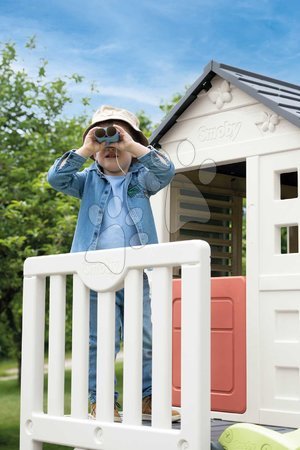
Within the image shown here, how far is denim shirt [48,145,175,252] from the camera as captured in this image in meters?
3.21

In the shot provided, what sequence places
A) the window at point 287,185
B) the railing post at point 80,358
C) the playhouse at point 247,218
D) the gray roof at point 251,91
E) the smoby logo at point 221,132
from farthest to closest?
the window at point 287,185
the smoby logo at point 221,132
the gray roof at point 251,91
the playhouse at point 247,218
the railing post at point 80,358

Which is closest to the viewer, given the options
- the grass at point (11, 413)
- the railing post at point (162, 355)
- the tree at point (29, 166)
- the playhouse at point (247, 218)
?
the railing post at point (162, 355)

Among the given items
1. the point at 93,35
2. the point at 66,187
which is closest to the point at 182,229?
the point at 66,187

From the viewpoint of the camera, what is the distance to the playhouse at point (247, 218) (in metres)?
3.49

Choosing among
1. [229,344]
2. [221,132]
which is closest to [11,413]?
[229,344]

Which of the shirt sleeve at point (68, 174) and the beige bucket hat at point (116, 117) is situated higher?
the beige bucket hat at point (116, 117)

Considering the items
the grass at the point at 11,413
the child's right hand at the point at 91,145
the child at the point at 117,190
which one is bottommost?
the grass at the point at 11,413

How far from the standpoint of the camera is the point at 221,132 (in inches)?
152

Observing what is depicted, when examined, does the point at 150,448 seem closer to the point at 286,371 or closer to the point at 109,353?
the point at 109,353

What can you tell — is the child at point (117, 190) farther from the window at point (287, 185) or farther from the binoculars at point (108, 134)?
the window at point (287, 185)

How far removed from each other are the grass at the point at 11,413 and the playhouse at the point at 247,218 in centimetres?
442

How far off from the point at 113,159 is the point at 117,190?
0.13m

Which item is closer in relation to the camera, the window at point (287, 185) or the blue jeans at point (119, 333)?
the blue jeans at point (119, 333)

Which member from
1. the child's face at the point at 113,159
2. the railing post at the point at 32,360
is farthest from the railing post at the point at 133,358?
the child's face at the point at 113,159
